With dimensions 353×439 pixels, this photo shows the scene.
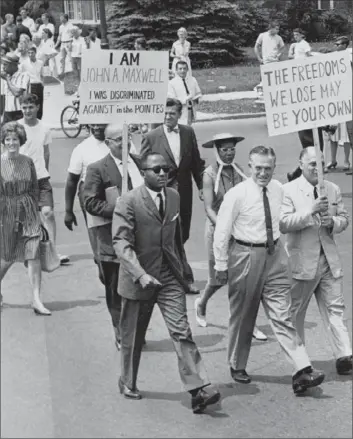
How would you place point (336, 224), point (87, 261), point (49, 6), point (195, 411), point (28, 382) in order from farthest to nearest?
point (49, 6)
point (87, 261)
point (336, 224)
point (195, 411)
point (28, 382)

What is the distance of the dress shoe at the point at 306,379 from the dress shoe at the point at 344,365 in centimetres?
42

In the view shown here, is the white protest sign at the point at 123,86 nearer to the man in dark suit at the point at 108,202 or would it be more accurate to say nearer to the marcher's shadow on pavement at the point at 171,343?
the man in dark suit at the point at 108,202

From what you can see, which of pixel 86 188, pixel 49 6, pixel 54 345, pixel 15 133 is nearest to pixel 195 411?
pixel 54 345

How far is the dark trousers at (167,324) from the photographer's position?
22.7ft

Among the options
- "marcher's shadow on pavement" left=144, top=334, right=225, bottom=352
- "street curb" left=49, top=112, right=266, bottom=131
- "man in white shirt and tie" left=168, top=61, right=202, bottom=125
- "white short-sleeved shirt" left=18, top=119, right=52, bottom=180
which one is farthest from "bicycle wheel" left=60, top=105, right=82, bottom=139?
"marcher's shadow on pavement" left=144, top=334, right=225, bottom=352

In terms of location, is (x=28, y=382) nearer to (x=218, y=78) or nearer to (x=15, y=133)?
(x=15, y=133)

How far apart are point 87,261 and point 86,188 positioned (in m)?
3.16

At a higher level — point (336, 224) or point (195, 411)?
point (336, 224)

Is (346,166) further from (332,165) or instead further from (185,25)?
(185,25)

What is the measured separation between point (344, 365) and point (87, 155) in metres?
2.83

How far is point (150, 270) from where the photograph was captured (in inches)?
276

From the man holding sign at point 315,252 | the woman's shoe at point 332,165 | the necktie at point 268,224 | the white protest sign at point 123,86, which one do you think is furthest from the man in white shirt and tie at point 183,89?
the necktie at point 268,224

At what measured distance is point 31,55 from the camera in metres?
19.5

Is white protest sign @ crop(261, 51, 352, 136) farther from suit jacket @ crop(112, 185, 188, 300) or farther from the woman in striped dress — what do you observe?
the woman in striped dress
